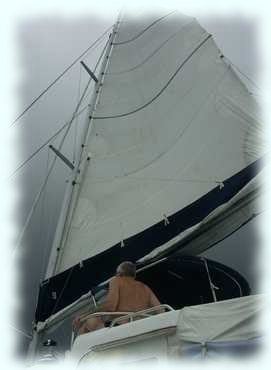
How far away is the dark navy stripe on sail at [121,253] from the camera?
5555 millimetres

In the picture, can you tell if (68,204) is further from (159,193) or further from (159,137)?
(159,137)

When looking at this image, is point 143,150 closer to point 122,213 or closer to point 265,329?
point 122,213

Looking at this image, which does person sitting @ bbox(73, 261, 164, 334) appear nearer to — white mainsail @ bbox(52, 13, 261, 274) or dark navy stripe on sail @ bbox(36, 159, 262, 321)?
dark navy stripe on sail @ bbox(36, 159, 262, 321)

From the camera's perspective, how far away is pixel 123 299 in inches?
171

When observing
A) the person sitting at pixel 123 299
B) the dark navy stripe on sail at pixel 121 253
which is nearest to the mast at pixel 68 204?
the dark navy stripe on sail at pixel 121 253

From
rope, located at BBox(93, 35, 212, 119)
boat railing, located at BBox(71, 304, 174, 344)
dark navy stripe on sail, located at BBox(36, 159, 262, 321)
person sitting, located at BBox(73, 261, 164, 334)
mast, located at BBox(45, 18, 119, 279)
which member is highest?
rope, located at BBox(93, 35, 212, 119)

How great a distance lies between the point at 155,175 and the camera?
7090 millimetres

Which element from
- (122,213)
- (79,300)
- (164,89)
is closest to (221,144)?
(122,213)

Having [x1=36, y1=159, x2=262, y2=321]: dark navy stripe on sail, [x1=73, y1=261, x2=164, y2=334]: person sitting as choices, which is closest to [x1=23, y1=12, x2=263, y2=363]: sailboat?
[x1=36, y1=159, x2=262, y2=321]: dark navy stripe on sail

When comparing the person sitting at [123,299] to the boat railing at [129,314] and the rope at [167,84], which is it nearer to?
the boat railing at [129,314]

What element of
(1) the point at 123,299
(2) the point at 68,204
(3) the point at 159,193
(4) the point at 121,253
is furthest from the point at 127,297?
(2) the point at 68,204

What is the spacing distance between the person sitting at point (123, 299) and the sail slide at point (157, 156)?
1.00 m

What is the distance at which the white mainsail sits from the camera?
6.52 meters

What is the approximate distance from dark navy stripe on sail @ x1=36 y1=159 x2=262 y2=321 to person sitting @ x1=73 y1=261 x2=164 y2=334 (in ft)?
3.40
